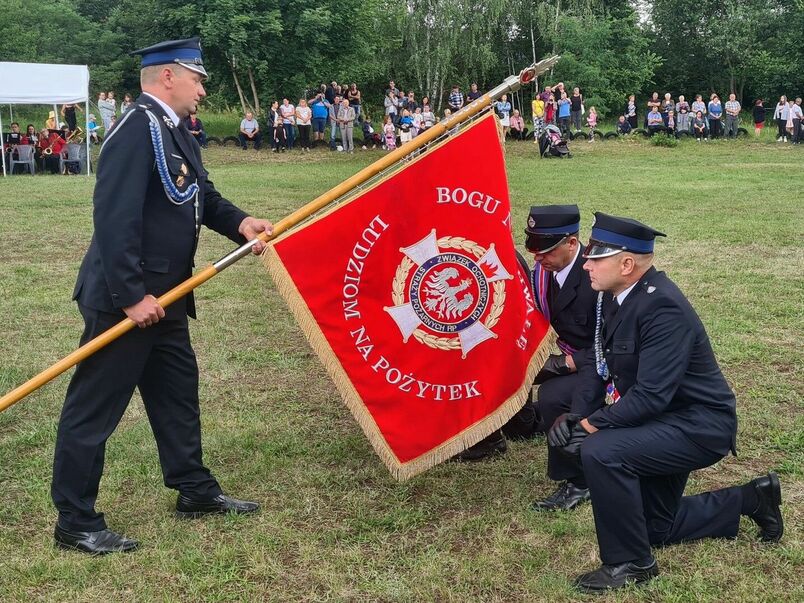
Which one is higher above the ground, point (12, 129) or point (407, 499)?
point (12, 129)

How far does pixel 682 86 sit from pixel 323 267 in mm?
48864

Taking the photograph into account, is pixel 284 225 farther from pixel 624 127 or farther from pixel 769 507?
pixel 624 127

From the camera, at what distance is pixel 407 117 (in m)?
29.2

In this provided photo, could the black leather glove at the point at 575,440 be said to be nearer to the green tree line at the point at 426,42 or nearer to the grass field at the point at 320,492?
the grass field at the point at 320,492

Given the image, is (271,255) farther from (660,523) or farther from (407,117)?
(407,117)

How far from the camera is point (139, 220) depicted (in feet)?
12.4

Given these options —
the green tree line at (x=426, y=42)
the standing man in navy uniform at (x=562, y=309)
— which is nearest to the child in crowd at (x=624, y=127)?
the green tree line at (x=426, y=42)

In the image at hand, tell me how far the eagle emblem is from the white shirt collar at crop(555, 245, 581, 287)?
1.55 ft

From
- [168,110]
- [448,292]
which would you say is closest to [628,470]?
[448,292]

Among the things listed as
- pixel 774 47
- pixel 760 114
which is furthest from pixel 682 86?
pixel 760 114

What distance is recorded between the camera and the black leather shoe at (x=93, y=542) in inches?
159

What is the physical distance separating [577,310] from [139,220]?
92.6 inches

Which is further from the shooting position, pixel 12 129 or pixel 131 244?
pixel 12 129

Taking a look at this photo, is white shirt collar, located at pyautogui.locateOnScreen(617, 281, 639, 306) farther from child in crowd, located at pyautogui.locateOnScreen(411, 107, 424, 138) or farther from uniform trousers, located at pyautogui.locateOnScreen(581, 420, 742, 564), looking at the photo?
child in crowd, located at pyautogui.locateOnScreen(411, 107, 424, 138)
